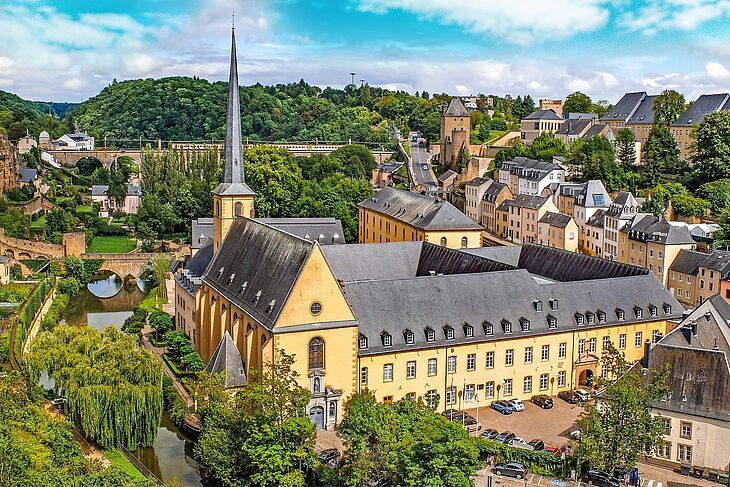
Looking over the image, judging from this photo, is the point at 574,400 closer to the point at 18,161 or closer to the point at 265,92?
the point at 18,161

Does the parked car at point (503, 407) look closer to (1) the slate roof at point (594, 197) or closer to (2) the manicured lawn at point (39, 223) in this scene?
(1) the slate roof at point (594, 197)

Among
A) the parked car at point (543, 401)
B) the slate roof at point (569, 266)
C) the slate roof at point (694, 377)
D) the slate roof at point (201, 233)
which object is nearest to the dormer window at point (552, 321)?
the parked car at point (543, 401)

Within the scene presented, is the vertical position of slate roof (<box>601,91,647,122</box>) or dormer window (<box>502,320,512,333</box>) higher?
slate roof (<box>601,91,647,122</box>)

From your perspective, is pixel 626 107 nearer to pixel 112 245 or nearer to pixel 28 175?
pixel 112 245

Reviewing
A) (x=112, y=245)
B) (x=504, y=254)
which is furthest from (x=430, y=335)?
(x=112, y=245)

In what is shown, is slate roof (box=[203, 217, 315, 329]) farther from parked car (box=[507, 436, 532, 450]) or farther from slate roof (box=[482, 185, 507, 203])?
slate roof (box=[482, 185, 507, 203])

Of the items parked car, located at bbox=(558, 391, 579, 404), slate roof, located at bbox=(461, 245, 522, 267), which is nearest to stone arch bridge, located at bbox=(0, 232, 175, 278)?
slate roof, located at bbox=(461, 245, 522, 267)
